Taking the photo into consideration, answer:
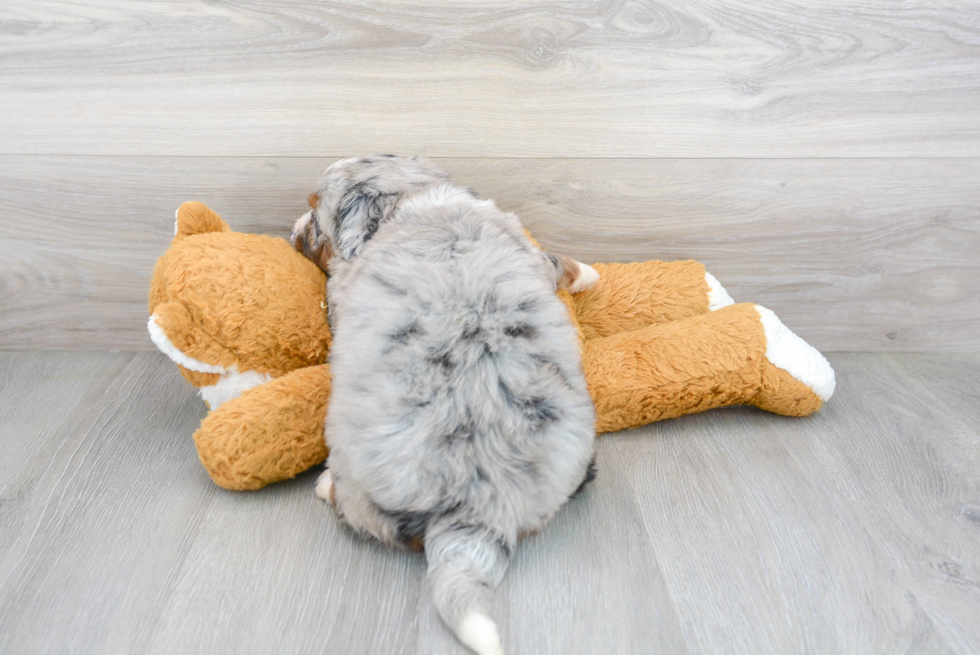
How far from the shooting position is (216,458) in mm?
1277

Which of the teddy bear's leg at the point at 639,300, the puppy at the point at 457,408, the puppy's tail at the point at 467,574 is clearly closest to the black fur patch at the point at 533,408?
the puppy at the point at 457,408

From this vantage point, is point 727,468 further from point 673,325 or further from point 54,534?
point 54,534

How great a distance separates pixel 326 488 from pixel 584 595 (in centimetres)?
52

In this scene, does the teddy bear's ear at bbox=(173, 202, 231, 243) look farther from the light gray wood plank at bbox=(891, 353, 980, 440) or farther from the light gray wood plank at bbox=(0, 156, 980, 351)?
the light gray wood plank at bbox=(891, 353, 980, 440)

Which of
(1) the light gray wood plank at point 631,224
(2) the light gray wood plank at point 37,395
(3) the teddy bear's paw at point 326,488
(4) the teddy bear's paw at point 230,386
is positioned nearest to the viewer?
(3) the teddy bear's paw at point 326,488

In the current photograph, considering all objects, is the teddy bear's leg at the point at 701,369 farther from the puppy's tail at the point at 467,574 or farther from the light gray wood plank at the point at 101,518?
the light gray wood plank at the point at 101,518

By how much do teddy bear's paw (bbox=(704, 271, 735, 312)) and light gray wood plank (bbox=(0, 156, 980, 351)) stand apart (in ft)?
0.48

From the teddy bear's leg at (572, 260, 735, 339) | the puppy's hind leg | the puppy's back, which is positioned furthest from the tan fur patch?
the puppy's back

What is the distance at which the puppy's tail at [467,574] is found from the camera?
0.96m

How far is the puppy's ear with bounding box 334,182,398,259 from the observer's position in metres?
1.36

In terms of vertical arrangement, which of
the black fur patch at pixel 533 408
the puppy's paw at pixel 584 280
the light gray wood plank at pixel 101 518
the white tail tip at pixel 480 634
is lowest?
the light gray wood plank at pixel 101 518

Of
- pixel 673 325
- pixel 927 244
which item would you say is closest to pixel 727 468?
pixel 673 325

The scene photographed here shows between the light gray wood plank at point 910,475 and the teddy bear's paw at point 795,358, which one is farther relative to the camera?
the teddy bear's paw at point 795,358

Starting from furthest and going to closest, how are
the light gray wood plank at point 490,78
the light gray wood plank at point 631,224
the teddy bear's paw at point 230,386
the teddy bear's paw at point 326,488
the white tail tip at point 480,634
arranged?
the light gray wood plank at point 631,224 → the light gray wood plank at point 490,78 → the teddy bear's paw at point 230,386 → the teddy bear's paw at point 326,488 → the white tail tip at point 480,634
